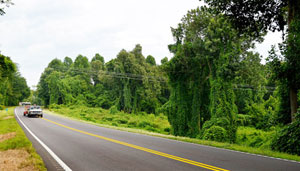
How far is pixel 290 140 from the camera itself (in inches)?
444

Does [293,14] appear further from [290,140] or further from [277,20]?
[290,140]

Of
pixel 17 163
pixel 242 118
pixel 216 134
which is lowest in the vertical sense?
pixel 216 134

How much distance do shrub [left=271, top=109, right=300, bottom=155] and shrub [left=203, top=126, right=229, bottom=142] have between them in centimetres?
891

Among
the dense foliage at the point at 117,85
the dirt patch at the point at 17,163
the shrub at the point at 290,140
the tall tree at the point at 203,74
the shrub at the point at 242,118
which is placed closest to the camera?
the dirt patch at the point at 17,163

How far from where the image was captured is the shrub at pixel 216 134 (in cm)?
2105

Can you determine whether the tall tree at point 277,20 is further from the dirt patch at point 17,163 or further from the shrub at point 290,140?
the dirt patch at point 17,163

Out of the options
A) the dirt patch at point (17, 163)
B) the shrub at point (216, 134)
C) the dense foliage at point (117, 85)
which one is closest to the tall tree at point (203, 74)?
the shrub at point (216, 134)

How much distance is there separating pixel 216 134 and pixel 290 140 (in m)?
9.99

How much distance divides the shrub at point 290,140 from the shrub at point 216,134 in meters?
8.91

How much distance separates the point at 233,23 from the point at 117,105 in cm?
4642

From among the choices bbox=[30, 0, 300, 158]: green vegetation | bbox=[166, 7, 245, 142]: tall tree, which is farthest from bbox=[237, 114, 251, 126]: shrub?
bbox=[166, 7, 245, 142]: tall tree

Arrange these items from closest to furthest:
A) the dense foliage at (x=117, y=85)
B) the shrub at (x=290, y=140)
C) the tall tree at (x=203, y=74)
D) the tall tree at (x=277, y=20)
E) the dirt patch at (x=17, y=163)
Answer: the dirt patch at (x=17, y=163) < the shrub at (x=290, y=140) < the tall tree at (x=277, y=20) < the tall tree at (x=203, y=74) < the dense foliage at (x=117, y=85)

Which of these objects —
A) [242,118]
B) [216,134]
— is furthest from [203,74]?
[242,118]

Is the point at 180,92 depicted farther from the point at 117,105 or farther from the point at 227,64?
the point at 117,105
